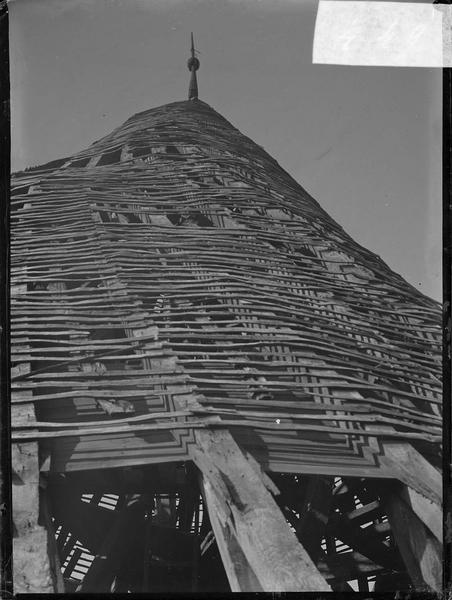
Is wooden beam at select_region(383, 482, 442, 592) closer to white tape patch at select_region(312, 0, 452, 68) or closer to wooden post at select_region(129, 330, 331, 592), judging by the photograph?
wooden post at select_region(129, 330, 331, 592)

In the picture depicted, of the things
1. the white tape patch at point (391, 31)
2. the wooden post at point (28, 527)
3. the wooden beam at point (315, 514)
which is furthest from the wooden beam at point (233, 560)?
the wooden beam at point (315, 514)

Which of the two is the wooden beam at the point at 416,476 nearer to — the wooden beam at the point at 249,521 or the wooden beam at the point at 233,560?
the wooden beam at the point at 249,521

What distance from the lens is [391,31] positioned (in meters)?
3.42

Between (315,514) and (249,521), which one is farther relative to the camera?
(315,514)

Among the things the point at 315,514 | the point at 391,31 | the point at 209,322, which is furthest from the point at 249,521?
the point at 315,514

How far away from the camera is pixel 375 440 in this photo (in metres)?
3.48

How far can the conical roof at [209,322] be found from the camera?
11.2 ft

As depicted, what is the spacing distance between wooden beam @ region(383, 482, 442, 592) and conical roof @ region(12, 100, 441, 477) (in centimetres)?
19

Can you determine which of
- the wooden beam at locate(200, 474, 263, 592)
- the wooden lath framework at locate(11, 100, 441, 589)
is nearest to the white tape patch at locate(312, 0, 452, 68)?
the wooden lath framework at locate(11, 100, 441, 589)

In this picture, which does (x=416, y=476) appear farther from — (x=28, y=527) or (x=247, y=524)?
(x=28, y=527)

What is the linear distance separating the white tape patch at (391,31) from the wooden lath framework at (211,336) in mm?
1532

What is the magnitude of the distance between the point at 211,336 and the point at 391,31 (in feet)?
5.63

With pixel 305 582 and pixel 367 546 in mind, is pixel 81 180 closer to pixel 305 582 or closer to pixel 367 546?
pixel 367 546

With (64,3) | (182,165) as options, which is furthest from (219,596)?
(182,165)
